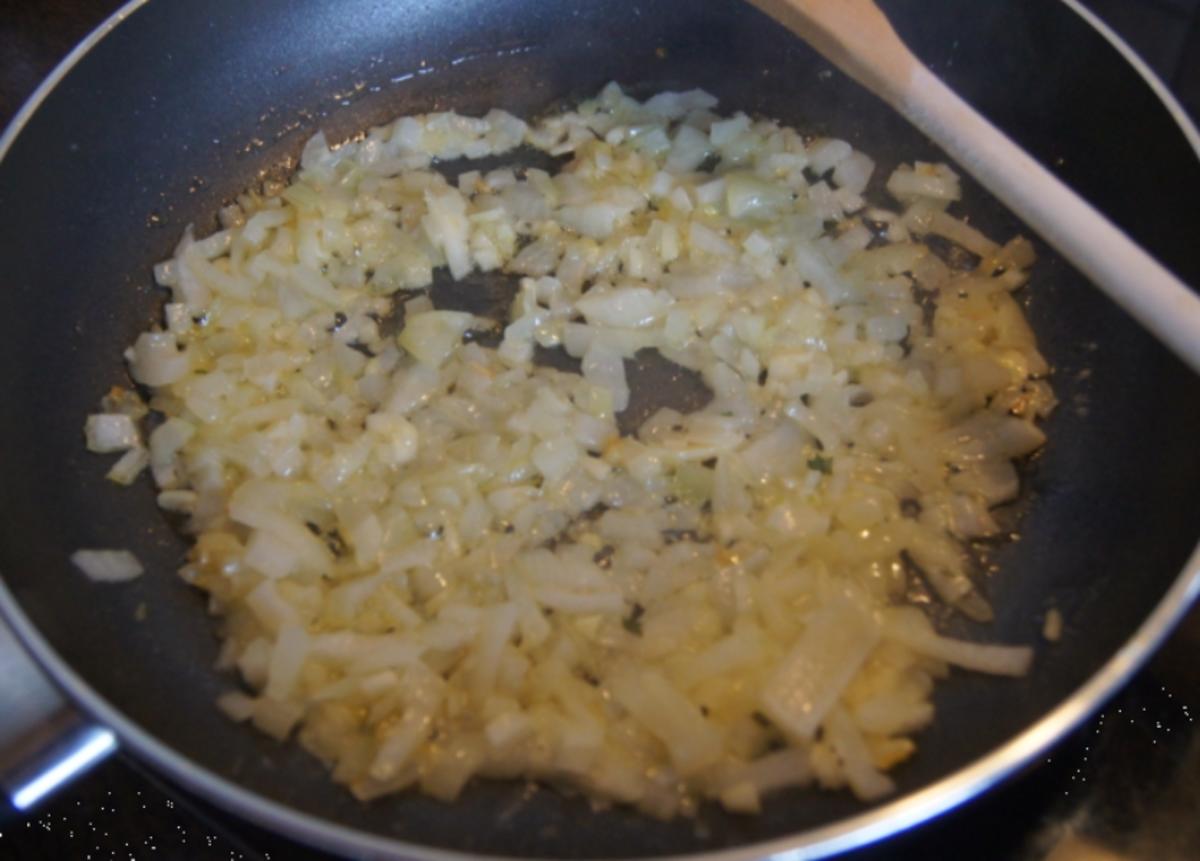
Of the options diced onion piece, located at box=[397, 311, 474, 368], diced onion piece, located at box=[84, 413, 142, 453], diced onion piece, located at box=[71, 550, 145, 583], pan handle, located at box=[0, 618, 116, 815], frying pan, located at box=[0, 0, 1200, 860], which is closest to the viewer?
pan handle, located at box=[0, 618, 116, 815]

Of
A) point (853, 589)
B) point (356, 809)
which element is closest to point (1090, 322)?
point (853, 589)

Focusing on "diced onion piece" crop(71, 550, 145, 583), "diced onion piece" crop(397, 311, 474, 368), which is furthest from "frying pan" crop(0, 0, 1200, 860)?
"diced onion piece" crop(397, 311, 474, 368)

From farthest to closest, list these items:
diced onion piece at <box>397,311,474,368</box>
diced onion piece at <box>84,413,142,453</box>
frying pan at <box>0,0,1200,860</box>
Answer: diced onion piece at <box>397,311,474,368</box>
diced onion piece at <box>84,413,142,453</box>
frying pan at <box>0,0,1200,860</box>

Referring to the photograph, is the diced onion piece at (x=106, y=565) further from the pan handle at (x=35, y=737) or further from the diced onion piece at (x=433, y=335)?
the diced onion piece at (x=433, y=335)

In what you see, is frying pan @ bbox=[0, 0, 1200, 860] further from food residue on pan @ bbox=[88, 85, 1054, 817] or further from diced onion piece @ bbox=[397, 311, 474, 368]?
diced onion piece @ bbox=[397, 311, 474, 368]

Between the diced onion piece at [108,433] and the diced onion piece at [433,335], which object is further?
the diced onion piece at [433,335]

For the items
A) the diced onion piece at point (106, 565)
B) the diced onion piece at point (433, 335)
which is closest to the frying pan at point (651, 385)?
the diced onion piece at point (106, 565)

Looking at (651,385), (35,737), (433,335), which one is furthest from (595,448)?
(35,737)

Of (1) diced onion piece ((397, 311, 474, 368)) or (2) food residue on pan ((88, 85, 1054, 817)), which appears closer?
(2) food residue on pan ((88, 85, 1054, 817))
